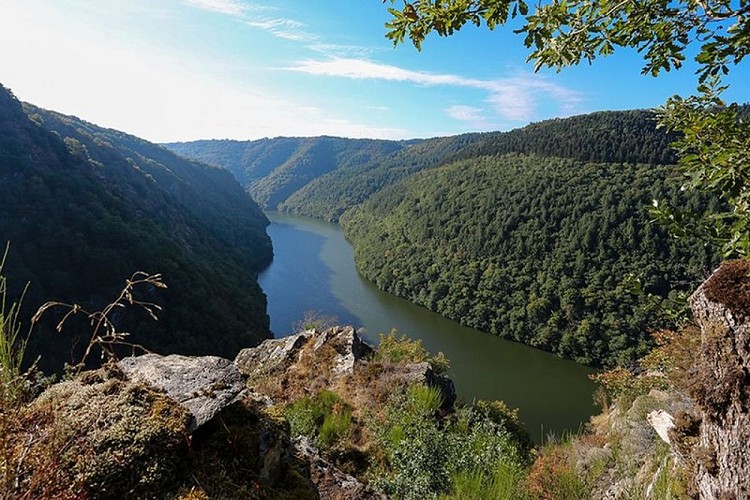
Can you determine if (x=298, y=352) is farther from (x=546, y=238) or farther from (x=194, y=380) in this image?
(x=546, y=238)

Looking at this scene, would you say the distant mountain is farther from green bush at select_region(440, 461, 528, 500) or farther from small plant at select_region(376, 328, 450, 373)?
small plant at select_region(376, 328, 450, 373)

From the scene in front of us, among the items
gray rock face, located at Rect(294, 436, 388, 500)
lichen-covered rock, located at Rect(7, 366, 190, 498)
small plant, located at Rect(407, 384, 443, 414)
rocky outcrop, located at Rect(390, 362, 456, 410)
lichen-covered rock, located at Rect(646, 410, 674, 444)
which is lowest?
rocky outcrop, located at Rect(390, 362, 456, 410)

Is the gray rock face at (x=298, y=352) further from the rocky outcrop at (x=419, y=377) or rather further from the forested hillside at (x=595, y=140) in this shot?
the forested hillside at (x=595, y=140)

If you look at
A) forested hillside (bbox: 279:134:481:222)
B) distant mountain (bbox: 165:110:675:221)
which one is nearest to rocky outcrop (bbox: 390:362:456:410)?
distant mountain (bbox: 165:110:675:221)

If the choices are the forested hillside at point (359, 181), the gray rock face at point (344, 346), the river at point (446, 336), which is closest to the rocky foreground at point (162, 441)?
the gray rock face at point (344, 346)

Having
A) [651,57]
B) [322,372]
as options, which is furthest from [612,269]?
[651,57]

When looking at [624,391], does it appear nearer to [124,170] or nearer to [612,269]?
[612,269]

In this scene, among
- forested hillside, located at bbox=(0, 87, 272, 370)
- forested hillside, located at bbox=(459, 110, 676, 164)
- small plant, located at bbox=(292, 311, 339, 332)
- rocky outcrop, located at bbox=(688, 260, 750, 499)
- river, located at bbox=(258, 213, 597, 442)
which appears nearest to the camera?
rocky outcrop, located at bbox=(688, 260, 750, 499)

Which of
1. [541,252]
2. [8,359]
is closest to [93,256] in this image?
[8,359]
